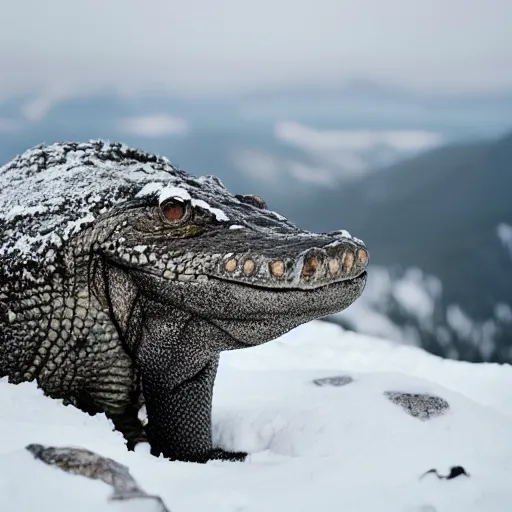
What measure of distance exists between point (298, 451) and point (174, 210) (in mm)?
1283

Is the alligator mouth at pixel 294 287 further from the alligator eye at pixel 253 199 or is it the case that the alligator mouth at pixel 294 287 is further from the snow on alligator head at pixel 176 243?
the alligator eye at pixel 253 199

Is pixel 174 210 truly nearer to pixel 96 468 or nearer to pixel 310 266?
pixel 310 266

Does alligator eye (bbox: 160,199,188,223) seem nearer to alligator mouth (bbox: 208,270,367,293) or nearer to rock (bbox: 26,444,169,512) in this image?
alligator mouth (bbox: 208,270,367,293)

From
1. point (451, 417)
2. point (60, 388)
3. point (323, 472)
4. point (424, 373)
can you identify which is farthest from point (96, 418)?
point (424, 373)

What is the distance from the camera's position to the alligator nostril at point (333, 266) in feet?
8.49

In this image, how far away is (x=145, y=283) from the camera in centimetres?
296

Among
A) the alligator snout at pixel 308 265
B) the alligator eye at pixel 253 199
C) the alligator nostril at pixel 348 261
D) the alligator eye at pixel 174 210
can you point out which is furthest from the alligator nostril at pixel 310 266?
the alligator eye at pixel 253 199

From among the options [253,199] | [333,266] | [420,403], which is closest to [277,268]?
[333,266]

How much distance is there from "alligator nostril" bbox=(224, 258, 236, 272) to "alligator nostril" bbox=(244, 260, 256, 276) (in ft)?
0.17

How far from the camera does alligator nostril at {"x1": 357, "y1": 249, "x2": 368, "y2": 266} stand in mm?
2654

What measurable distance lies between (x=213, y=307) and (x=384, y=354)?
3.58 m

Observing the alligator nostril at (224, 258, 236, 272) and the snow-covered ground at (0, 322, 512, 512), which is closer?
the snow-covered ground at (0, 322, 512, 512)

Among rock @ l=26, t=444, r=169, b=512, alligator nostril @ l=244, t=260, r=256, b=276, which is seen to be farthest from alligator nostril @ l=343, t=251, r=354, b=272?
rock @ l=26, t=444, r=169, b=512

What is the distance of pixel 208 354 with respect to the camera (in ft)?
10.2
